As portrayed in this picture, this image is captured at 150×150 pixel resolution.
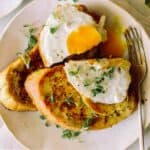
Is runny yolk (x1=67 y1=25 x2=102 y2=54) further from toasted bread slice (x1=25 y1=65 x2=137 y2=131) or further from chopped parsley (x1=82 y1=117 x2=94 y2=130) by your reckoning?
chopped parsley (x1=82 y1=117 x2=94 y2=130)

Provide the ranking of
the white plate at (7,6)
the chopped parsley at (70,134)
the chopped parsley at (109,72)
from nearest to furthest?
the chopped parsley at (109,72) → the chopped parsley at (70,134) → the white plate at (7,6)

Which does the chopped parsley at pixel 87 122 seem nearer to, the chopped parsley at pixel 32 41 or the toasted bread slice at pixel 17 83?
the toasted bread slice at pixel 17 83

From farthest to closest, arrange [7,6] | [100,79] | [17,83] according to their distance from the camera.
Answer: [7,6], [17,83], [100,79]

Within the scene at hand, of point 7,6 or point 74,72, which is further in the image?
point 7,6

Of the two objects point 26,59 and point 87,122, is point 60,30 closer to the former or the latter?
point 26,59

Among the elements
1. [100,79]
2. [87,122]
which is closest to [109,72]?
[100,79]

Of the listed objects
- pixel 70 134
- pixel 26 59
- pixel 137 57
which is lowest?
pixel 70 134

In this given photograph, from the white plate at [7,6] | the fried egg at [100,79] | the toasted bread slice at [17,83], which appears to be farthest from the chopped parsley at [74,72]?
the white plate at [7,6]
